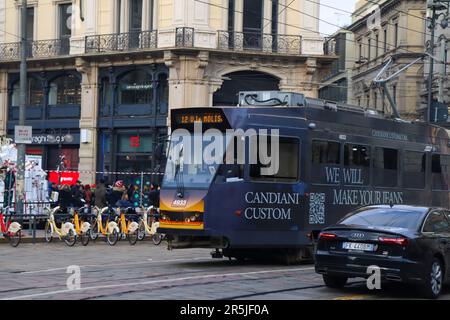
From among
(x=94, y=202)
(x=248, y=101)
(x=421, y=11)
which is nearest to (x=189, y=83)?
(x=94, y=202)

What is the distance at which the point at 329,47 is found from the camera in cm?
3747

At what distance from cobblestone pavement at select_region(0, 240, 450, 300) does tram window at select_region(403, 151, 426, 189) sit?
500 cm

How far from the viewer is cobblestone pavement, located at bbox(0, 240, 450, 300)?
1251 centimetres

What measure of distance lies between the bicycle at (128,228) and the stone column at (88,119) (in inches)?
507

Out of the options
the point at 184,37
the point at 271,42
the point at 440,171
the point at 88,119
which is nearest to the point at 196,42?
the point at 184,37

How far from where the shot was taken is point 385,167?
2031 cm

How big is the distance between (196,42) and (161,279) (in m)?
21.9

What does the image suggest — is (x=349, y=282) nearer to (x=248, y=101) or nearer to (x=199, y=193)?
(x=199, y=193)

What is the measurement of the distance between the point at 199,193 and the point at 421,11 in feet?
156

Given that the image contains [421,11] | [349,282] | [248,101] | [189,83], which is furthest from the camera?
[421,11]

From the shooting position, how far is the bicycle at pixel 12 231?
22.5m

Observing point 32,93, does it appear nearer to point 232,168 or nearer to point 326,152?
point 326,152

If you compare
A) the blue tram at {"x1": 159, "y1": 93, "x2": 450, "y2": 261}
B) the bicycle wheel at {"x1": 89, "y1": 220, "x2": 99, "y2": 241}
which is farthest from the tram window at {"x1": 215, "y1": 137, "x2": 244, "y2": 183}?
the bicycle wheel at {"x1": 89, "y1": 220, "x2": 99, "y2": 241}

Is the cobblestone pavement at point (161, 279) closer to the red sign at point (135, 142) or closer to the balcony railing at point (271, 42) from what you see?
the red sign at point (135, 142)
